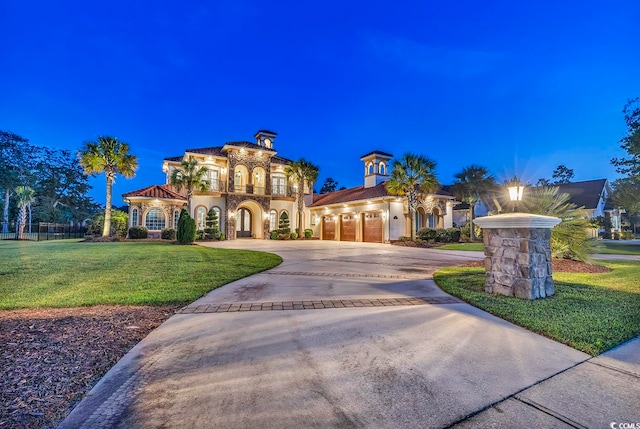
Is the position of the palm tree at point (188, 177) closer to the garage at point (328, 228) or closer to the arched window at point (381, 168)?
the garage at point (328, 228)

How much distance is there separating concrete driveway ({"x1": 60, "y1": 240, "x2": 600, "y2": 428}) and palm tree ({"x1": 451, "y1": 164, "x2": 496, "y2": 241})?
920 inches

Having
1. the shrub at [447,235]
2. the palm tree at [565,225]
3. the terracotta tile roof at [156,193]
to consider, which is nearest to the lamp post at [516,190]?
the palm tree at [565,225]

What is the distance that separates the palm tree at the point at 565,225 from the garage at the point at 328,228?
19077mm

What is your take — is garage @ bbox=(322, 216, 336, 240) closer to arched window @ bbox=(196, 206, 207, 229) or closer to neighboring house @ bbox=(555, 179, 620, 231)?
arched window @ bbox=(196, 206, 207, 229)

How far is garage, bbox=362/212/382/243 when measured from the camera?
22.9 metres

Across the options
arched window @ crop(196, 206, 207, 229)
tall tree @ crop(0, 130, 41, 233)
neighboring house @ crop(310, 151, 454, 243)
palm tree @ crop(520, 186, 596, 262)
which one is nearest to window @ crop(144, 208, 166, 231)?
arched window @ crop(196, 206, 207, 229)

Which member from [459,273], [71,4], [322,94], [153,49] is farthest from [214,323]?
[322,94]

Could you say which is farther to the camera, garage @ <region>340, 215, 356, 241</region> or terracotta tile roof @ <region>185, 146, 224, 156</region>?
garage @ <region>340, 215, 356, 241</region>

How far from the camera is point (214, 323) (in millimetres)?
3717

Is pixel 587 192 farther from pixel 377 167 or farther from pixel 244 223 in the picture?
pixel 244 223

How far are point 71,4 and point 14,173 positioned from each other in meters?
18.4

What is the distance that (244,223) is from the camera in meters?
30.0

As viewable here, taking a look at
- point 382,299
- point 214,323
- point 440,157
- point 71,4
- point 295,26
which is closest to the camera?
point 214,323

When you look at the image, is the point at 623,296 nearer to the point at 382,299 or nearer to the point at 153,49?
the point at 382,299
